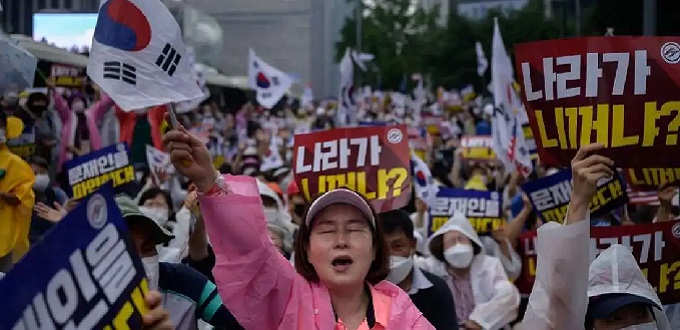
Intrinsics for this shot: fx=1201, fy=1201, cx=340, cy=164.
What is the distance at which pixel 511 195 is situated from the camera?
11.1 m

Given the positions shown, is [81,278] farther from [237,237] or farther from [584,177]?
[584,177]

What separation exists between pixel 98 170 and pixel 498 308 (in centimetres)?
394

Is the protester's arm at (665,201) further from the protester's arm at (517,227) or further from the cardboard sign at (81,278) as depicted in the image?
the cardboard sign at (81,278)

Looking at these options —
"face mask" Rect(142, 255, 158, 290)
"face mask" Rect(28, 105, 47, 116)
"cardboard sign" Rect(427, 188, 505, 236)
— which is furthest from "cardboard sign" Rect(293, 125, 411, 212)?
"face mask" Rect(28, 105, 47, 116)

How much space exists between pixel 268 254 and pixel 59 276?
1052 mm

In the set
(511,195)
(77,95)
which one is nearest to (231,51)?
(77,95)

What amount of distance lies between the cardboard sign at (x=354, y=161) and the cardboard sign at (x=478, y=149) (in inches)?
356

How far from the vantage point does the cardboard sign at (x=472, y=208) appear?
873 centimetres

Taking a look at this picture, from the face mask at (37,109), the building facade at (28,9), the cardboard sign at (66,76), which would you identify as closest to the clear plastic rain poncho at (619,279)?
the face mask at (37,109)

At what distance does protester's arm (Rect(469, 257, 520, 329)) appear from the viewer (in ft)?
20.6

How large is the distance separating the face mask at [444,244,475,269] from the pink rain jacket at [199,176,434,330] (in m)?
3.37

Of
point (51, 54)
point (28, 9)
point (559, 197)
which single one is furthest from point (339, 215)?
point (28, 9)

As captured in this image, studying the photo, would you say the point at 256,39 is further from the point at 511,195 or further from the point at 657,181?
the point at 657,181

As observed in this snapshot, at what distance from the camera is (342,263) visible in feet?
11.0
